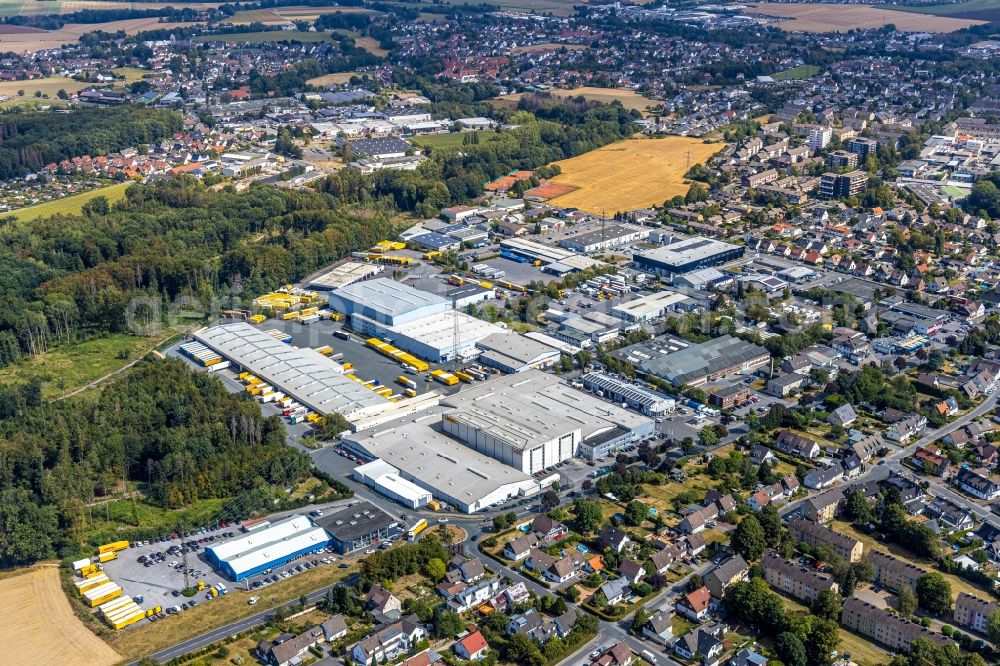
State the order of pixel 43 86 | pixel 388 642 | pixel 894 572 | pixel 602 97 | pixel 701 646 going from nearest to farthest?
→ pixel 701 646 < pixel 388 642 < pixel 894 572 < pixel 602 97 < pixel 43 86

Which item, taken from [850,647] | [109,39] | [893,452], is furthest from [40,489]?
[109,39]

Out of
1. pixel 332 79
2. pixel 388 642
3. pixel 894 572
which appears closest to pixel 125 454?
pixel 388 642

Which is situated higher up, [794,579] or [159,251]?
[159,251]

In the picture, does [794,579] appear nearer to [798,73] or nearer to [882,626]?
[882,626]

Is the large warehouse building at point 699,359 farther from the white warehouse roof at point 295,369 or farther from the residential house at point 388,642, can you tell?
the residential house at point 388,642

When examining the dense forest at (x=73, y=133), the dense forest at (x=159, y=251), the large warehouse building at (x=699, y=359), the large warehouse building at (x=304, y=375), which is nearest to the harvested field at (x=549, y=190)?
the dense forest at (x=159, y=251)

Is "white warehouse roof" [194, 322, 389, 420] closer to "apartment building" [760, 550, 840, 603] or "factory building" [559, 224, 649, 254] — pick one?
"apartment building" [760, 550, 840, 603]
